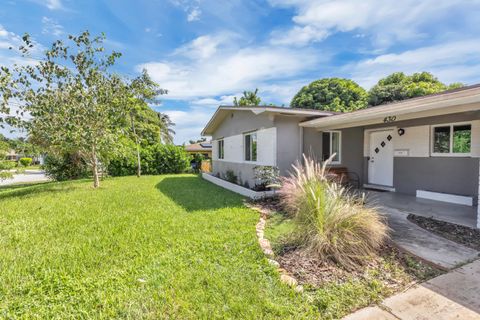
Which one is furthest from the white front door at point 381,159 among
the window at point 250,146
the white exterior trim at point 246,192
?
the window at point 250,146

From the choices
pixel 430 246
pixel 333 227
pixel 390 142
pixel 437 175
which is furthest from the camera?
pixel 390 142

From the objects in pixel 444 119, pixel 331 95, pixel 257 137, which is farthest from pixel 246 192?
pixel 331 95

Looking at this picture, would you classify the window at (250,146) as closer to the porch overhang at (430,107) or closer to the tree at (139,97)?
the porch overhang at (430,107)

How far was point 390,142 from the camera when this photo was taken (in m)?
9.09

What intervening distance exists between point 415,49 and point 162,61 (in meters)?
13.9

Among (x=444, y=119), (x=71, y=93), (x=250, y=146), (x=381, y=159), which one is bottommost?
(x=381, y=159)

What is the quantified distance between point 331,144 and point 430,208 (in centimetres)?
408

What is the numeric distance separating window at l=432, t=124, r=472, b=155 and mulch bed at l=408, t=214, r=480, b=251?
3.04 m

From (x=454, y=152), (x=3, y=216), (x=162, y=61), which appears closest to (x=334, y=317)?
(x=454, y=152)

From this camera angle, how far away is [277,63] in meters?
12.8

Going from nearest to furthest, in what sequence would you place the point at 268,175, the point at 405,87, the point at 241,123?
the point at 268,175, the point at 241,123, the point at 405,87

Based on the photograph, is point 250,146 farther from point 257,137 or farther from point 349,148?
point 349,148

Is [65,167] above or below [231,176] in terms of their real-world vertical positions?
above

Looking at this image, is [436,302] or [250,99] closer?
[436,302]
